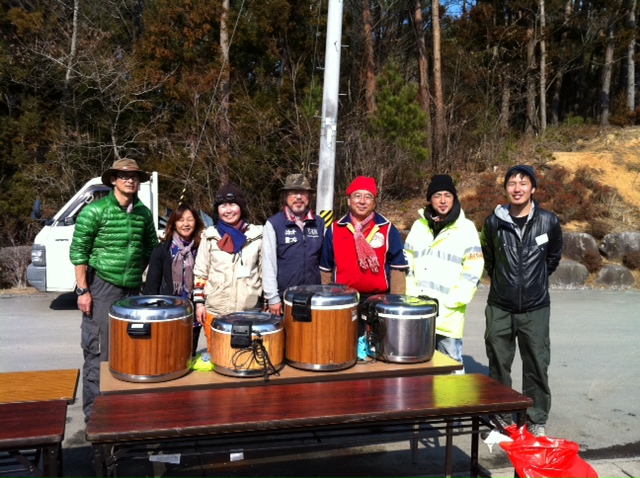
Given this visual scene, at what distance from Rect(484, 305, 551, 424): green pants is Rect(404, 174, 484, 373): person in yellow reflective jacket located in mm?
341

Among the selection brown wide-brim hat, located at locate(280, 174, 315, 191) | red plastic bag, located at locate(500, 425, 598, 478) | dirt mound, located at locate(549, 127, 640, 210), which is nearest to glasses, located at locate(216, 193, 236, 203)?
Answer: brown wide-brim hat, located at locate(280, 174, 315, 191)

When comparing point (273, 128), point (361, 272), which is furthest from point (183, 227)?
point (273, 128)

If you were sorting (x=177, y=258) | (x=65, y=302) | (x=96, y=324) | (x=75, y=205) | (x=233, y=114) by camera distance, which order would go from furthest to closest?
1. (x=233, y=114)
2. (x=65, y=302)
3. (x=75, y=205)
4. (x=177, y=258)
5. (x=96, y=324)

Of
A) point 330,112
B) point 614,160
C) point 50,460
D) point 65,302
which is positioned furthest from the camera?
point 614,160

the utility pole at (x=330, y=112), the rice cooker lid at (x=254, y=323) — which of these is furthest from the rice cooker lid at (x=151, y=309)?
the utility pole at (x=330, y=112)

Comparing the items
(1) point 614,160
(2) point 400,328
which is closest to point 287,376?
(2) point 400,328

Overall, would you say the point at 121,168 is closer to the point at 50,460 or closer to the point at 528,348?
the point at 50,460

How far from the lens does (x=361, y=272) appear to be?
14.1 feet

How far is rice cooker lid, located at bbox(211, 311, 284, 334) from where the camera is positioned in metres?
3.43

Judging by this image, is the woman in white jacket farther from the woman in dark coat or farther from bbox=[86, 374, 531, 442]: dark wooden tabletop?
bbox=[86, 374, 531, 442]: dark wooden tabletop

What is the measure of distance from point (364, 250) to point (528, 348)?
1.46 m

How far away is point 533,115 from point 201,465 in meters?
23.8

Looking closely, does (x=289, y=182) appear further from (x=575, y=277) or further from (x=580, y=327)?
(x=575, y=277)

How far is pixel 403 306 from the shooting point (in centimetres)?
370
